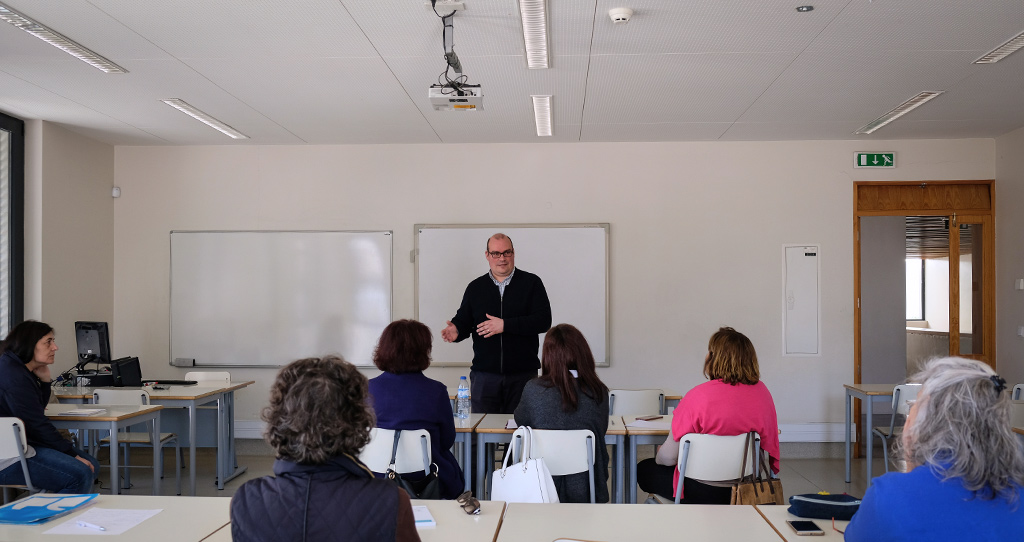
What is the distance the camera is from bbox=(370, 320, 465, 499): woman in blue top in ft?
10.4

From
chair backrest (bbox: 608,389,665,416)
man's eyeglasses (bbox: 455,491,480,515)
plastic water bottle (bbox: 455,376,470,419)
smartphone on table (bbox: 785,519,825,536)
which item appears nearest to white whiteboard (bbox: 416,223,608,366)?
chair backrest (bbox: 608,389,665,416)

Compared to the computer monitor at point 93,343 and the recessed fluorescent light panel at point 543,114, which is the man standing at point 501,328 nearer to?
the recessed fluorescent light panel at point 543,114

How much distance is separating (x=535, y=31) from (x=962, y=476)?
2.94 meters

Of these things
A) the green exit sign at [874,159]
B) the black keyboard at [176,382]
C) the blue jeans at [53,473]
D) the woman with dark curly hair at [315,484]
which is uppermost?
the green exit sign at [874,159]

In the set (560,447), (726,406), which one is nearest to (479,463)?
(560,447)

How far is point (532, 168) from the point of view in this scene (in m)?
6.60

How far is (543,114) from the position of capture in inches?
217

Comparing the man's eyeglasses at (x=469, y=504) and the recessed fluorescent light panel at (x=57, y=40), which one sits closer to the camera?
the man's eyeglasses at (x=469, y=504)

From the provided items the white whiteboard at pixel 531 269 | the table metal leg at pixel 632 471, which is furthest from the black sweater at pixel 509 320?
the white whiteboard at pixel 531 269

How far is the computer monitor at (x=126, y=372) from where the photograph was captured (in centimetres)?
554

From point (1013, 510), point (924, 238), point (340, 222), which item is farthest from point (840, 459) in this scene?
point (1013, 510)

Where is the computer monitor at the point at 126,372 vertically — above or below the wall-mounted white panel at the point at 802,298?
below

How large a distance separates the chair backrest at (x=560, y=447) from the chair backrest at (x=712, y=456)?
1.33 feet

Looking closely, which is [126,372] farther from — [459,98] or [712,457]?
[712,457]
